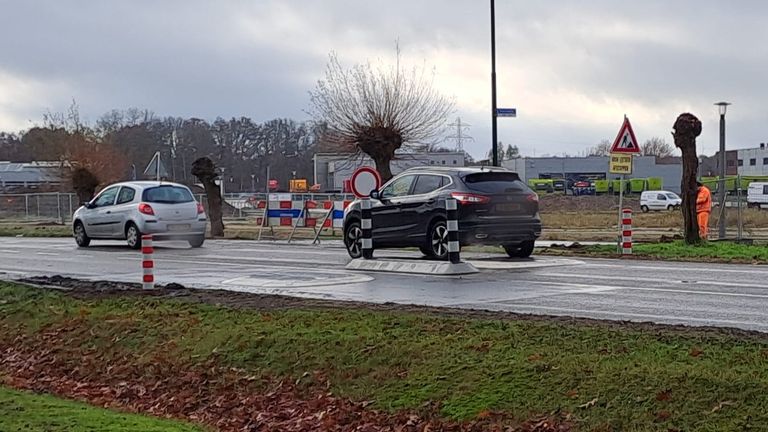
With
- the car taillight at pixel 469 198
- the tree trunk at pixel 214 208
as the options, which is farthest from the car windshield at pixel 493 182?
the tree trunk at pixel 214 208

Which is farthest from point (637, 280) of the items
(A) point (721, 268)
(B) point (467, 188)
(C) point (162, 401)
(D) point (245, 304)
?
(C) point (162, 401)

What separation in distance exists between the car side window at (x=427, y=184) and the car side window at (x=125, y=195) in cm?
935

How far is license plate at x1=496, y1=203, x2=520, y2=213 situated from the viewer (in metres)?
17.0

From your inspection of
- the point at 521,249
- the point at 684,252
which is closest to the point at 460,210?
the point at 521,249

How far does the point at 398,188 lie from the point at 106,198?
10.2 meters

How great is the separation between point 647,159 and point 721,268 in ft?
334

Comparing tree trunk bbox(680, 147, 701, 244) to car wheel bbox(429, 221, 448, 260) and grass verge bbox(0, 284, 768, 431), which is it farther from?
grass verge bbox(0, 284, 768, 431)

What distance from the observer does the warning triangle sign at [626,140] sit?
64.1 feet

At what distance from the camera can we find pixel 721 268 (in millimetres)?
15867

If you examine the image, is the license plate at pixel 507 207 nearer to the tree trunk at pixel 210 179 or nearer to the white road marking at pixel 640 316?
the white road marking at pixel 640 316

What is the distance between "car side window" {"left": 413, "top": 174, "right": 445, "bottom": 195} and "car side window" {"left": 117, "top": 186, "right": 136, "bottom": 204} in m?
9.35

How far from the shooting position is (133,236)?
78.8 feet

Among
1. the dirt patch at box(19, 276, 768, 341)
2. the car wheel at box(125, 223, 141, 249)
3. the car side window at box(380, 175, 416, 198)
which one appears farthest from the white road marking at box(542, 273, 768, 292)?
the car wheel at box(125, 223, 141, 249)

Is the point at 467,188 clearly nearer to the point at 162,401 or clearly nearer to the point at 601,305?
the point at 601,305
